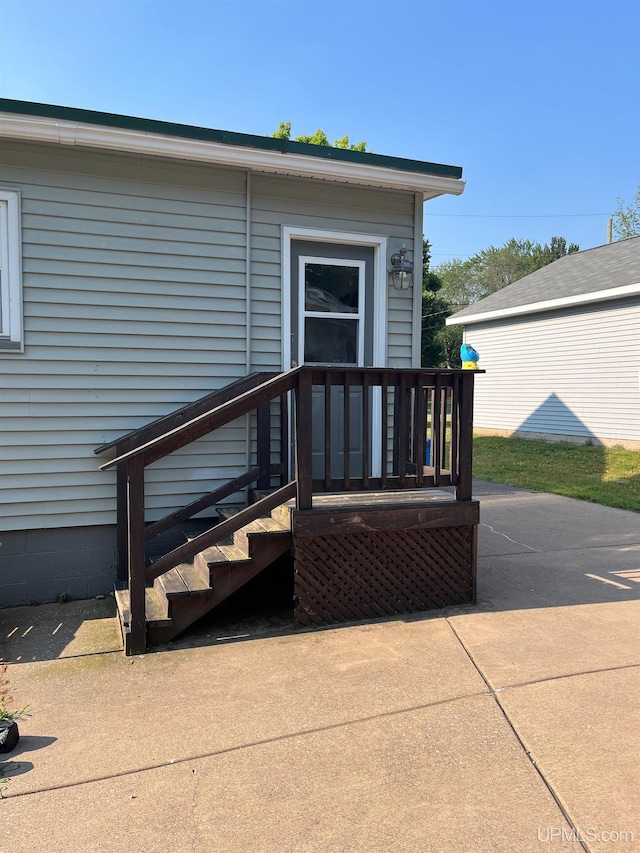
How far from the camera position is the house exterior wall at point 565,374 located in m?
11.7

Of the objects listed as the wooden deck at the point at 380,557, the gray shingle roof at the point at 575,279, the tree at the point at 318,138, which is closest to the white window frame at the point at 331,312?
the wooden deck at the point at 380,557

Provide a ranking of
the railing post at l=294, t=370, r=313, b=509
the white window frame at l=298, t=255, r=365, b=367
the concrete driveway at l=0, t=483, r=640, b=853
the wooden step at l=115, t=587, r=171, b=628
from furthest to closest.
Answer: the white window frame at l=298, t=255, r=365, b=367
the railing post at l=294, t=370, r=313, b=509
the wooden step at l=115, t=587, r=171, b=628
the concrete driveway at l=0, t=483, r=640, b=853

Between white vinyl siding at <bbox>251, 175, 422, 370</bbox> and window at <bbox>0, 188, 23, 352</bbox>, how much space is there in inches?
70.1

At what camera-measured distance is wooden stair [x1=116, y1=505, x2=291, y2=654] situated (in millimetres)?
3518

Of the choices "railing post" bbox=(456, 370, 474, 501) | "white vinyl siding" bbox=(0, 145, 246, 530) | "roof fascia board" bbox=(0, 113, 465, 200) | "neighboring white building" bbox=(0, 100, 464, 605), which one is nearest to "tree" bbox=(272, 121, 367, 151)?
"roof fascia board" bbox=(0, 113, 465, 200)

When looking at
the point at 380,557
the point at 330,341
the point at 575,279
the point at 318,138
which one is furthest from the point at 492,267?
the point at 380,557

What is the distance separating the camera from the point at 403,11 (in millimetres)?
8188

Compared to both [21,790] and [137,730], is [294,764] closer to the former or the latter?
[137,730]

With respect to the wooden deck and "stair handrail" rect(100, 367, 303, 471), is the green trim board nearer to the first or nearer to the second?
"stair handrail" rect(100, 367, 303, 471)

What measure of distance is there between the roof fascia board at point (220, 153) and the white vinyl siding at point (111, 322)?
0.22 metres

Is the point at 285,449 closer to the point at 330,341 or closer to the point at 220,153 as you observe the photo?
the point at 330,341

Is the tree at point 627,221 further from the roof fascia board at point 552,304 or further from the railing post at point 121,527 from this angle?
the railing post at point 121,527

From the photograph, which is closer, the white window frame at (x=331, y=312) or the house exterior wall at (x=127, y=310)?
the house exterior wall at (x=127, y=310)

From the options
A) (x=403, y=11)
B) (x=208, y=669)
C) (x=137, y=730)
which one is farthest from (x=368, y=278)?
(x=403, y=11)
